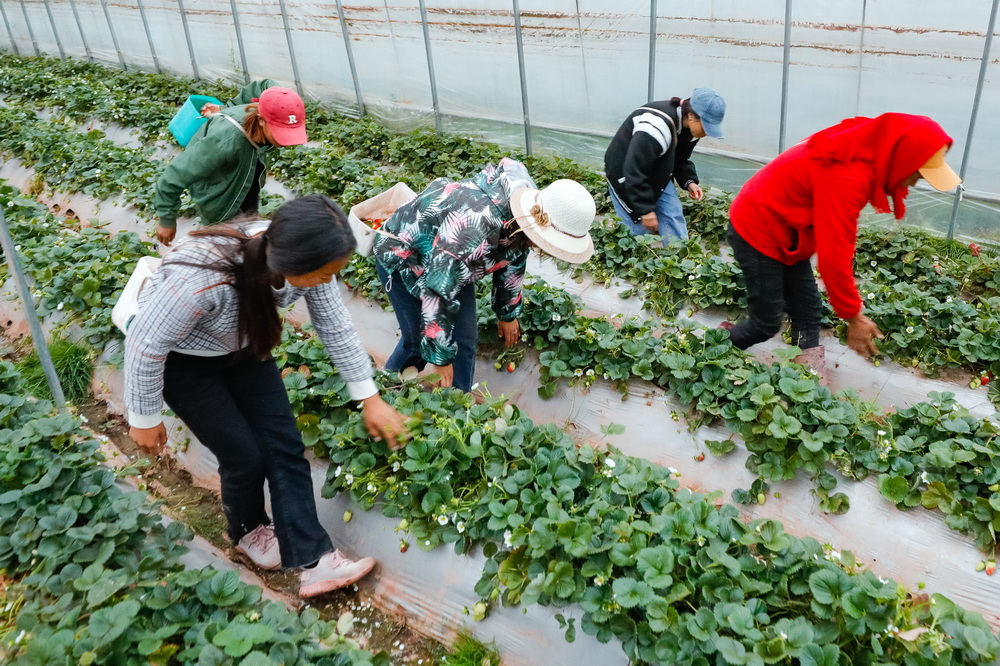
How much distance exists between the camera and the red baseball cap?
3541mm

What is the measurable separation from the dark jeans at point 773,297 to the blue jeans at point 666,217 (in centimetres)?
143

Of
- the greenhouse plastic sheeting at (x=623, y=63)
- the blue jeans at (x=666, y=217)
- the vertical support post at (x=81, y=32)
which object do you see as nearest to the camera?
the blue jeans at (x=666, y=217)

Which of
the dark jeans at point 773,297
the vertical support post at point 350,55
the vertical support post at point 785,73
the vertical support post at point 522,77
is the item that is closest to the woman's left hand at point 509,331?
the dark jeans at point 773,297

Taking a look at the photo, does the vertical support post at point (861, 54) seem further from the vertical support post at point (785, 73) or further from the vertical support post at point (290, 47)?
the vertical support post at point (290, 47)

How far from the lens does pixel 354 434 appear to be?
2.99 metres

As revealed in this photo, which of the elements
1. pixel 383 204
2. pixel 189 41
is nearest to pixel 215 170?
pixel 383 204

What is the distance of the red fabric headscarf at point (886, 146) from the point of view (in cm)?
270

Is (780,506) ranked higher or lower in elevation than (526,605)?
lower

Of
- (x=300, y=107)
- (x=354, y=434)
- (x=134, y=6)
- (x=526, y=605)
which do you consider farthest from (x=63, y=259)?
(x=134, y=6)

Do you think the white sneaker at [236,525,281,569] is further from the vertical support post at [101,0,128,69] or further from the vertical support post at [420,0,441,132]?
the vertical support post at [101,0,128,69]

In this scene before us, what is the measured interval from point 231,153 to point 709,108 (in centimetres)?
272

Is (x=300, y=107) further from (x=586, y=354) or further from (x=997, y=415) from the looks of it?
(x=997, y=415)

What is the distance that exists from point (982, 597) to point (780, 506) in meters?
0.73

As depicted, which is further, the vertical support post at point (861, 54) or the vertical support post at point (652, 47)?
the vertical support post at point (652, 47)
